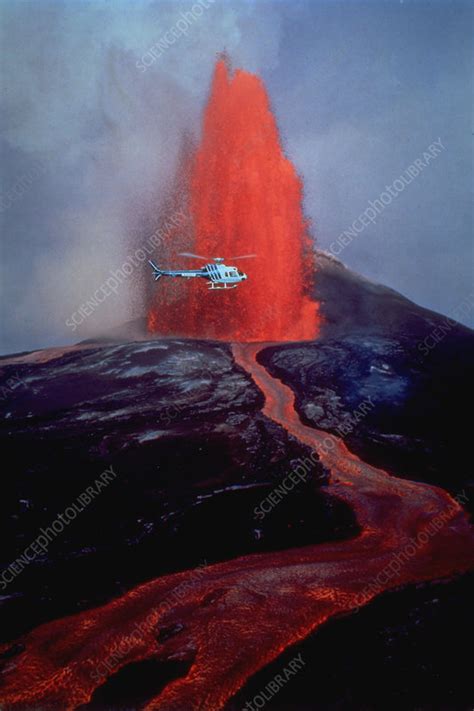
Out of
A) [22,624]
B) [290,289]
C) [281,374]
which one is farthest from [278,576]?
[290,289]

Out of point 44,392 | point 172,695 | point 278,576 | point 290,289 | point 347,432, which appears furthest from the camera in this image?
point 290,289

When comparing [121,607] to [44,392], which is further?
[44,392]

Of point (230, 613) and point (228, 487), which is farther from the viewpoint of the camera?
point (228, 487)

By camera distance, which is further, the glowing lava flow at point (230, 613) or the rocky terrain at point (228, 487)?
the rocky terrain at point (228, 487)

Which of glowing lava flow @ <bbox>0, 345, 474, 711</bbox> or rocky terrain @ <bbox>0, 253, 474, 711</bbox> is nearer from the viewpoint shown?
glowing lava flow @ <bbox>0, 345, 474, 711</bbox>

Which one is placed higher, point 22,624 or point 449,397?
point 449,397

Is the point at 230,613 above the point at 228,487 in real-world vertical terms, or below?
below

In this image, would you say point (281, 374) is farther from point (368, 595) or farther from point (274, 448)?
point (368, 595)

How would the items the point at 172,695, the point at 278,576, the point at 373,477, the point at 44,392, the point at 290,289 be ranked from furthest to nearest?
the point at 290,289 → the point at 44,392 → the point at 373,477 → the point at 278,576 → the point at 172,695
